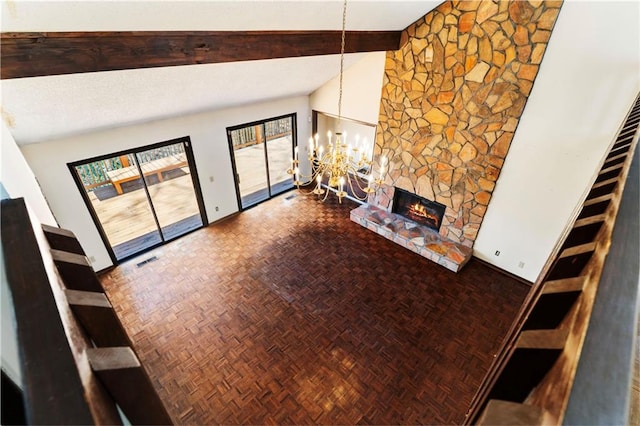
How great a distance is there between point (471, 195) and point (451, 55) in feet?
7.85

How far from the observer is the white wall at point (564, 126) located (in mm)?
3668

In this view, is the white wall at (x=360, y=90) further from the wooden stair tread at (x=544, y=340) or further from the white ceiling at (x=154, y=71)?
the wooden stair tread at (x=544, y=340)

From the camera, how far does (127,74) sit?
341 cm

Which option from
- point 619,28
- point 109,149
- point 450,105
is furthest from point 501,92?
point 109,149

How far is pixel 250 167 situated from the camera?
371 inches

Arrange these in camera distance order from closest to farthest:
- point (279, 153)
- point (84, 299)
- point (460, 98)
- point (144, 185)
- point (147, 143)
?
point (84, 299)
point (460, 98)
point (147, 143)
point (144, 185)
point (279, 153)

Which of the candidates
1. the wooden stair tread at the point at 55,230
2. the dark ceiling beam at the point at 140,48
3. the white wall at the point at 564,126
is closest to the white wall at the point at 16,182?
the wooden stair tread at the point at 55,230

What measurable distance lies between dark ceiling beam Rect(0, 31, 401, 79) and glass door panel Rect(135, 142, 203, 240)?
10.6 ft

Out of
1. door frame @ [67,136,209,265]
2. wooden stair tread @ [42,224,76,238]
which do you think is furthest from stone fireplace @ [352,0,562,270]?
wooden stair tread @ [42,224,76,238]

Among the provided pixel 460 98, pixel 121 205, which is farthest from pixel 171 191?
pixel 460 98

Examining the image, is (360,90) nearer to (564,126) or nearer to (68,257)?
(564,126)

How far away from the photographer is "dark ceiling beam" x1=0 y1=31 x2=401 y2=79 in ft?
8.02

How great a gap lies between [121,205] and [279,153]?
498 centimetres

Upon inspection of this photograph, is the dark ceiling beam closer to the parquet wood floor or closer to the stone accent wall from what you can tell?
the stone accent wall
